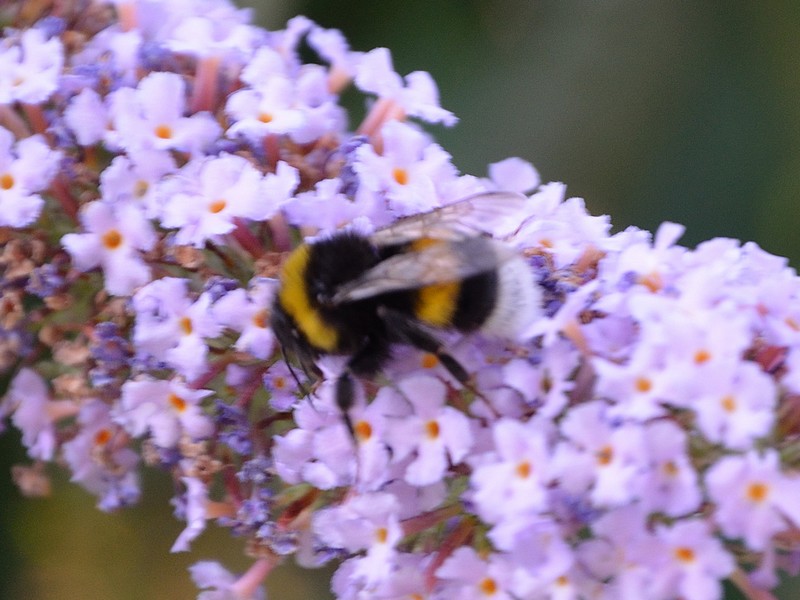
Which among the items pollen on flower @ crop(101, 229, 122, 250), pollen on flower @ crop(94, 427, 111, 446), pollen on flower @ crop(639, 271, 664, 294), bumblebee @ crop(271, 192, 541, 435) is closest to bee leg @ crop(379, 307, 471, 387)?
bumblebee @ crop(271, 192, 541, 435)

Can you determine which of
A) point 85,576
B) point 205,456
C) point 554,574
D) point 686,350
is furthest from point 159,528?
point 686,350

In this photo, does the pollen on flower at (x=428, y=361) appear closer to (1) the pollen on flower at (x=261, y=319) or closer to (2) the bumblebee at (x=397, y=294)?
(2) the bumblebee at (x=397, y=294)

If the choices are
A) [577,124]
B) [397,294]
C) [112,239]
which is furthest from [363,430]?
[577,124]

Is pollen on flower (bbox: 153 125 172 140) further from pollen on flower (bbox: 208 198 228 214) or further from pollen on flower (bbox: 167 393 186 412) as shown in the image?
pollen on flower (bbox: 167 393 186 412)

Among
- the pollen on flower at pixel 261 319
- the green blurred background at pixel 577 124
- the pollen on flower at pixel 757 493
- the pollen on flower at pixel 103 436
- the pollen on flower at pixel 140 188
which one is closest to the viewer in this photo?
the pollen on flower at pixel 757 493

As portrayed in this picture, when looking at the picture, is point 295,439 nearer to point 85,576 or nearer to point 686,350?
point 686,350

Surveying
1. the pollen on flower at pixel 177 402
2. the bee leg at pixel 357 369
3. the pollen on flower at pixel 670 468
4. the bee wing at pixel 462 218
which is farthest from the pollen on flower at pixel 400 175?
the pollen on flower at pixel 670 468

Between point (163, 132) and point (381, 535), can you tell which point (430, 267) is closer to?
point (381, 535)
